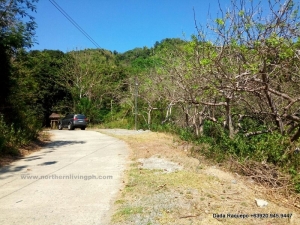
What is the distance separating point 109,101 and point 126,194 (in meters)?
31.3

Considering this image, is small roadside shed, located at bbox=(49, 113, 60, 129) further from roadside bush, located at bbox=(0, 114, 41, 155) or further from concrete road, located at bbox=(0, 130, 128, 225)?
concrete road, located at bbox=(0, 130, 128, 225)

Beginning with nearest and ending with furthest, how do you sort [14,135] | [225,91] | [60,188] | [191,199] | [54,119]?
[191,199] < [60,188] < [225,91] < [14,135] < [54,119]

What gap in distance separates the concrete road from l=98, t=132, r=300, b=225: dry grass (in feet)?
1.37

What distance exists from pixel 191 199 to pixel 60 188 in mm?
2979

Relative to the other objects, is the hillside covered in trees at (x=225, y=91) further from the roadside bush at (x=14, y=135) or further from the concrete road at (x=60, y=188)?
the concrete road at (x=60, y=188)

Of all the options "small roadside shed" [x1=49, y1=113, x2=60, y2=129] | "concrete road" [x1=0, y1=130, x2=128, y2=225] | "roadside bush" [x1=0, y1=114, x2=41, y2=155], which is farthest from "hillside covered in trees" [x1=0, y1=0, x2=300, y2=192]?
"small roadside shed" [x1=49, y1=113, x2=60, y2=129]

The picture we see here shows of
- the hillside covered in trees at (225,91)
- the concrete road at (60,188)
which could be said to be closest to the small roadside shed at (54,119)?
the hillside covered in trees at (225,91)

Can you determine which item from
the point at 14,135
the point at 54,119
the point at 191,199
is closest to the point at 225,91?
the point at 191,199

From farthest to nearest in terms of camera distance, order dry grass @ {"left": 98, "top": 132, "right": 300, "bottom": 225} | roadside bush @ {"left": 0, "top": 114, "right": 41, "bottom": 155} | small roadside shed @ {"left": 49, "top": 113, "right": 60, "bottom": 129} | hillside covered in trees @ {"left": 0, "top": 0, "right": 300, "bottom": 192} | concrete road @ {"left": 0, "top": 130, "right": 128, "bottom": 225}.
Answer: small roadside shed @ {"left": 49, "top": 113, "right": 60, "bottom": 129}, roadside bush @ {"left": 0, "top": 114, "right": 41, "bottom": 155}, hillside covered in trees @ {"left": 0, "top": 0, "right": 300, "bottom": 192}, concrete road @ {"left": 0, "top": 130, "right": 128, "bottom": 225}, dry grass @ {"left": 98, "top": 132, "right": 300, "bottom": 225}

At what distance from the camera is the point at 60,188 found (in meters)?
6.27

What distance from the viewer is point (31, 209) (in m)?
5.02

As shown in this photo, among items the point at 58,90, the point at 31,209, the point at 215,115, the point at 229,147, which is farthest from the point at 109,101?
the point at 31,209

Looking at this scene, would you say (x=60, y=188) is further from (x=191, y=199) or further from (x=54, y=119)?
(x=54, y=119)

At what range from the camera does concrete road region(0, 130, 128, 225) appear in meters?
4.70
